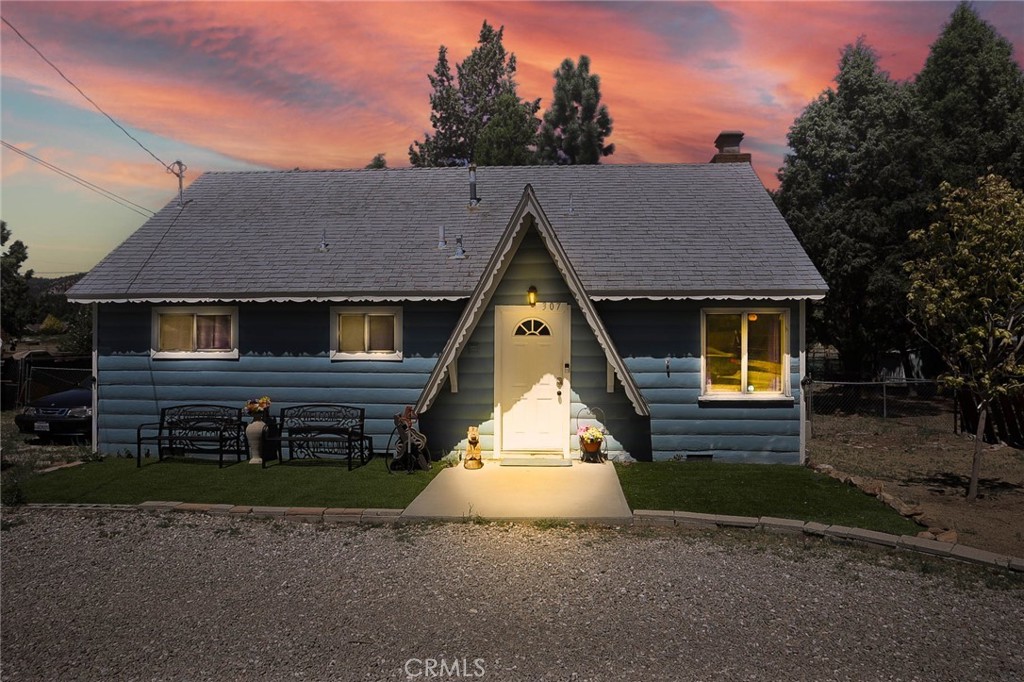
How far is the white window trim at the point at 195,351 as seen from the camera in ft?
43.1

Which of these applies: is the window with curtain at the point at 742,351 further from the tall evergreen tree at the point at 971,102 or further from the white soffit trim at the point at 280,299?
the tall evergreen tree at the point at 971,102

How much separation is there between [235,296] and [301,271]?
1.26 metres

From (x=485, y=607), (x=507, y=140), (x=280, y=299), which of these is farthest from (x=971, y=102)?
(x=485, y=607)

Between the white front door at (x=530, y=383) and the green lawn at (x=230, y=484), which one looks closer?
the green lawn at (x=230, y=484)

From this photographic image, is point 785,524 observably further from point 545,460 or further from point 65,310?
point 65,310

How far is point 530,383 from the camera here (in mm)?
12344

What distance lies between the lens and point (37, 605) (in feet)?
20.6

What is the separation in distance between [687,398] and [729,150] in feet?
24.8

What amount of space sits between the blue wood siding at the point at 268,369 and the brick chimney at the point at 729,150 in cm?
825

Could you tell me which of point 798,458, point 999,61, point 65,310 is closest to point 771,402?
point 798,458

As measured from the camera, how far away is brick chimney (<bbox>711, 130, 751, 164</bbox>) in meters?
16.9

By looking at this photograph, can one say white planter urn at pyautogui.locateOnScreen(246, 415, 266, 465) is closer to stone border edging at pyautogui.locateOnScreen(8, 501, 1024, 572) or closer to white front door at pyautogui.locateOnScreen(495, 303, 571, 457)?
A: stone border edging at pyautogui.locateOnScreen(8, 501, 1024, 572)

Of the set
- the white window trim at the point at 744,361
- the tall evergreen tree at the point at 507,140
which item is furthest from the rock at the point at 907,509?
the tall evergreen tree at the point at 507,140

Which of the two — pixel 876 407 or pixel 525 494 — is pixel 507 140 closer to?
pixel 876 407
